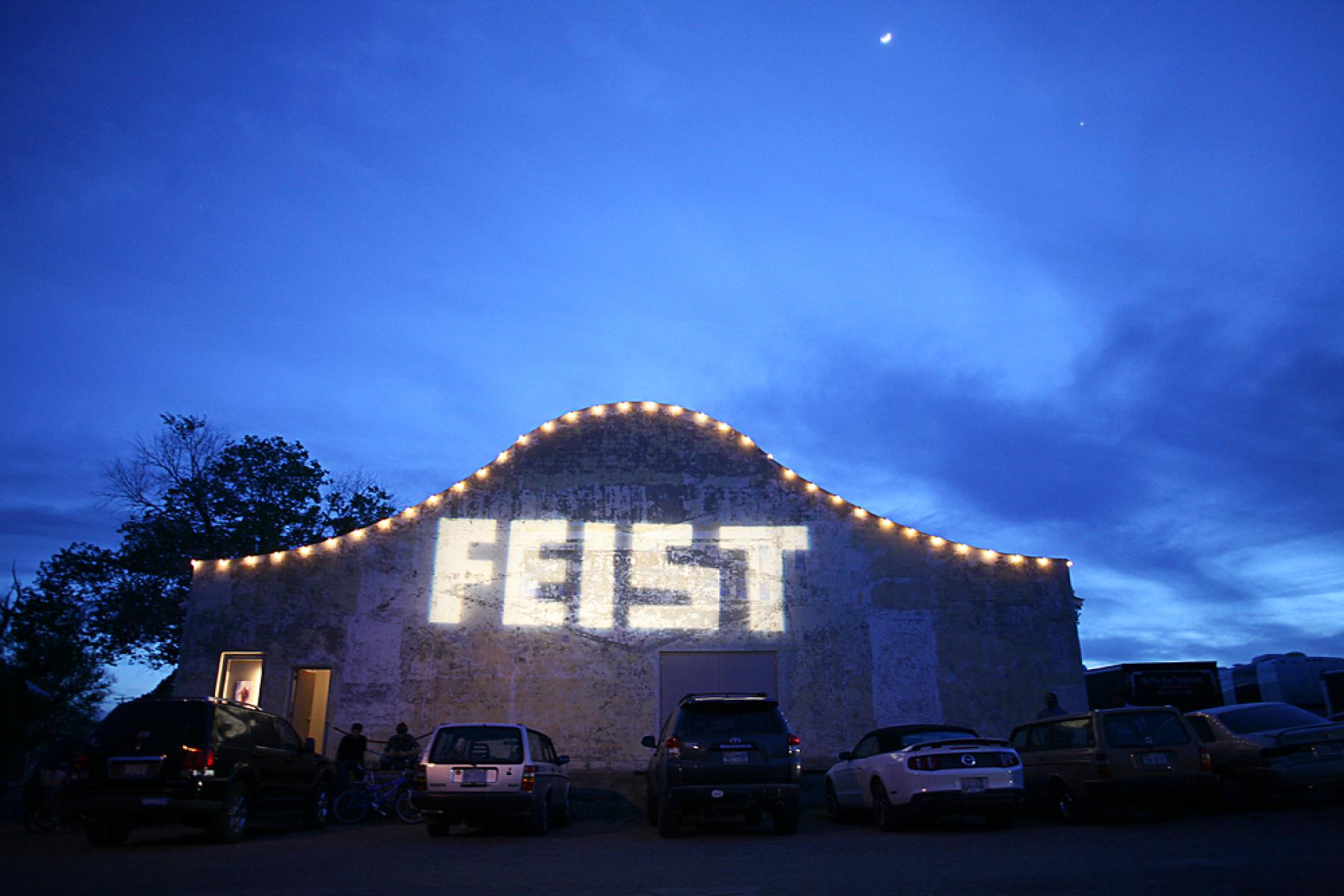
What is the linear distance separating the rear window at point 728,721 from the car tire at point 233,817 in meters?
5.49

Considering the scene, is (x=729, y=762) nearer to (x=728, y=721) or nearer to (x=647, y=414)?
(x=728, y=721)

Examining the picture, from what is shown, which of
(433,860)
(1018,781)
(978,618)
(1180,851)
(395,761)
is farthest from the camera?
(978,618)

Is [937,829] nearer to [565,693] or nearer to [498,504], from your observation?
[565,693]

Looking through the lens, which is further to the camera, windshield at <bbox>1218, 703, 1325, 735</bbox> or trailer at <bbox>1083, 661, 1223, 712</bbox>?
trailer at <bbox>1083, 661, 1223, 712</bbox>

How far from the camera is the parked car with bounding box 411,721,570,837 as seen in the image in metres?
11.6

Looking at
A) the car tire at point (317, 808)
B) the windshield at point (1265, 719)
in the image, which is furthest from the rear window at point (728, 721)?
the windshield at point (1265, 719)

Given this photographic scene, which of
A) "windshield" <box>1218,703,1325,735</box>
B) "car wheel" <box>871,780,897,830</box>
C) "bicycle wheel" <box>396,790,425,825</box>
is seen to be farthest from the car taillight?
"windshield" <box>1218,703,1325,735</box>

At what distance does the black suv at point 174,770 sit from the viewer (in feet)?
33.7


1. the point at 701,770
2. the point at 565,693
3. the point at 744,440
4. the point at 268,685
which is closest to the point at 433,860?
the point at 701,770

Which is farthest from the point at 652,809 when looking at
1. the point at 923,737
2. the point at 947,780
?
the point at 947,780

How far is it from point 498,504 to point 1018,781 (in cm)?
1207

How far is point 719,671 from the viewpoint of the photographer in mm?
18656

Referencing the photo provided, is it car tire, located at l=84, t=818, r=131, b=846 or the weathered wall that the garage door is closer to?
the weathered wall

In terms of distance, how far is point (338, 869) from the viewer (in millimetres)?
8680
